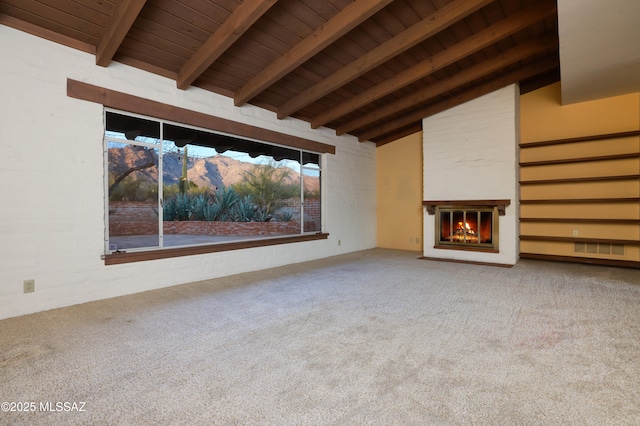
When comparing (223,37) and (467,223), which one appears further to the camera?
(467,223)

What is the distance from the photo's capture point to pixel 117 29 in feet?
9.48

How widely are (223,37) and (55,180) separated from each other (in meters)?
2.20

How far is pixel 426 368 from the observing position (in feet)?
6.30

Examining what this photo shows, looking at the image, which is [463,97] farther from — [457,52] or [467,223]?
[467,223]

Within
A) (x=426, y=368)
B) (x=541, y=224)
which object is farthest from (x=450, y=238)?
(x=426, y=368)

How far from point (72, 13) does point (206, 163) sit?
207 cm

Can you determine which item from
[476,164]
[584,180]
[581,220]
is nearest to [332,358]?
[476,164]

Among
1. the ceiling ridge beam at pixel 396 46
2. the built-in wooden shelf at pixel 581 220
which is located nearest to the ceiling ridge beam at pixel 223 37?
the ceiling ridge beam at pixel 396 46

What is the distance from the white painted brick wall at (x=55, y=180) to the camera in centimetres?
284

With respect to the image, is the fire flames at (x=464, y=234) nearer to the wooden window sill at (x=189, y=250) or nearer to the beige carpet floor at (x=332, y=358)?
the beige carpet floor at (x=332, y=358)

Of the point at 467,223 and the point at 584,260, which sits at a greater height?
the point at 467,223

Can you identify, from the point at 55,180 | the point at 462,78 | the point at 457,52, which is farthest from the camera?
the point at 462,78

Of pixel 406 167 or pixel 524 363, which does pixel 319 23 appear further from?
pixel 406 167

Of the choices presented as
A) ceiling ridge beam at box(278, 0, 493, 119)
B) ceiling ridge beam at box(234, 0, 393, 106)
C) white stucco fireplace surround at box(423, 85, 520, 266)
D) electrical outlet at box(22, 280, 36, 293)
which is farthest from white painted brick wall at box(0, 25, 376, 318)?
white stucco fireplace surround at box(423, 85, 520, 266)
